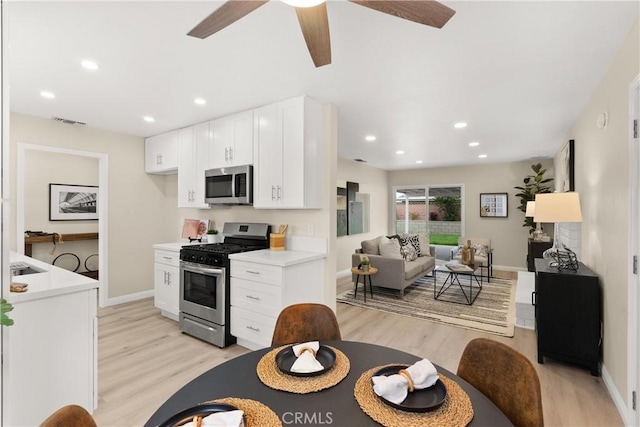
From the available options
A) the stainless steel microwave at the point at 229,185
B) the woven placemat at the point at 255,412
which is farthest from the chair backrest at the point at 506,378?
the stainless steel microwave at the point at 229,185

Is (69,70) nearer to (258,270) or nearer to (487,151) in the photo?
(258,270)

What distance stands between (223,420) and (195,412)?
0.12 m

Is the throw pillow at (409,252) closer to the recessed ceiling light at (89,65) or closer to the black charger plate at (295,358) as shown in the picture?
the black charger plate at (295,358)

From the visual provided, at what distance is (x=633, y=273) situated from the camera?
6.19 ft

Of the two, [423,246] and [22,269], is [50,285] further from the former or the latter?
[423,246]

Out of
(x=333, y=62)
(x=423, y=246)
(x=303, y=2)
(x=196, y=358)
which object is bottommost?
(x=196, y=358)

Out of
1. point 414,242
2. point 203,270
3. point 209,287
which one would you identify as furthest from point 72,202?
point 414,242

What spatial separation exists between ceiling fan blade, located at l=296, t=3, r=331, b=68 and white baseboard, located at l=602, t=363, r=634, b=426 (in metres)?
2.86

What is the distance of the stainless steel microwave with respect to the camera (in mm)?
3381

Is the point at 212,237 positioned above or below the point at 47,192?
below

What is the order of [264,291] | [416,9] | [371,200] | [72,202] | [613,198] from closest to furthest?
[416,9], [613,198], [264,291], [72,202], [371,200]

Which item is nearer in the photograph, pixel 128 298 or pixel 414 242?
pixel 128 298

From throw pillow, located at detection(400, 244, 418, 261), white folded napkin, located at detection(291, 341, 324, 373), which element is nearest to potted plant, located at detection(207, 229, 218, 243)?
white folded napkin, located at detection(291, 341, 324, 373)

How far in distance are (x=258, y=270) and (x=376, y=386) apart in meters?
2.00
